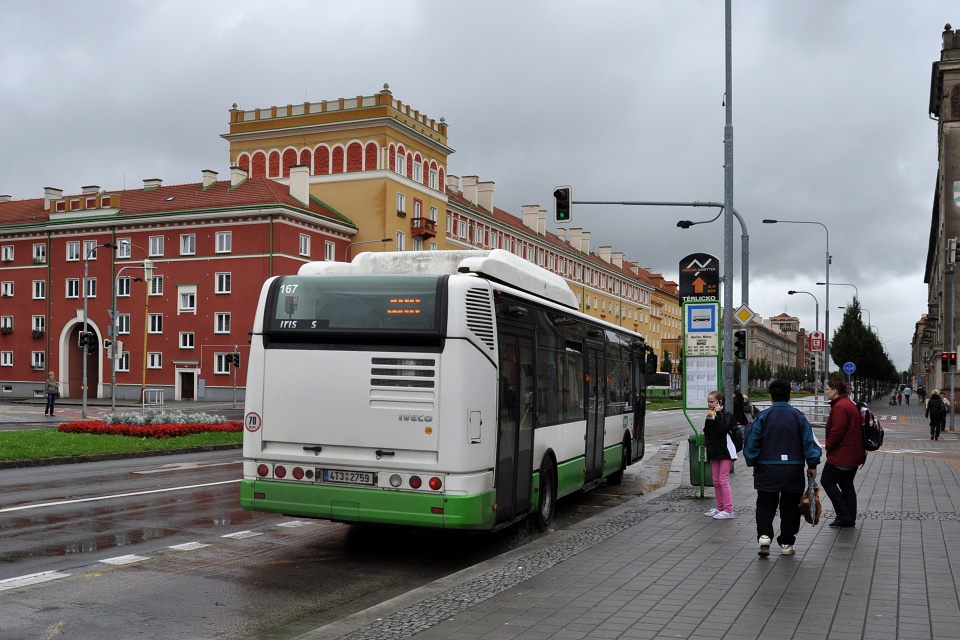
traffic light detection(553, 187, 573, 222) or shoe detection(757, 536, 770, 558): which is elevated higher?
traffic light detection(553, 187, 573, 222)

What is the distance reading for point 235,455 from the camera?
23344mm

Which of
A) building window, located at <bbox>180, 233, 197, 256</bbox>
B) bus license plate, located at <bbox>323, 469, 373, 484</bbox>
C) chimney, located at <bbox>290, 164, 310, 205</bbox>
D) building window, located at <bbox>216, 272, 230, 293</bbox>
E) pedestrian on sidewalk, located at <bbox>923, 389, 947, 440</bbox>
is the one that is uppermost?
chimney, located at <bbox>290, 164, 310, 205</bbox>

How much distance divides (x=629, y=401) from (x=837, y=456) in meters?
6.65

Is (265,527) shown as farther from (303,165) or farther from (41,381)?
(41,381)

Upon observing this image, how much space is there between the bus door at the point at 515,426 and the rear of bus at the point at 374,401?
309 millimetres

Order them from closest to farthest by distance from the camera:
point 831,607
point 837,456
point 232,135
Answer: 1. point 831,607
2. point 837,456
3. point 232,135

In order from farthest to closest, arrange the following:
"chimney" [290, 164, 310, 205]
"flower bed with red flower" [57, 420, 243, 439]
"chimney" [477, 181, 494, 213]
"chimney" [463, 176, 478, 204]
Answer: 1. "chimney" [477, 181, 494, 213]
2. "chimney" [463, 176, 478, 204]
3. "chimney" [290, 164, 310, 205]
4. "flower bed with red flower" [57, 420, 243, 439]

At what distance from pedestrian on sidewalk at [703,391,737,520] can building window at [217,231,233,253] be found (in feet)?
176

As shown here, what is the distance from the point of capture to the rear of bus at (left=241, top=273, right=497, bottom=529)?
9477 millimetres

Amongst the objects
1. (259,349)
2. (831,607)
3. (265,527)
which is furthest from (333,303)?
(831,607)

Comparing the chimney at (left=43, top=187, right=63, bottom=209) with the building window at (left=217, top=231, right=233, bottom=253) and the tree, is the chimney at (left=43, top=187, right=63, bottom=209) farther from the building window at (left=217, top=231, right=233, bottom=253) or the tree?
the tree

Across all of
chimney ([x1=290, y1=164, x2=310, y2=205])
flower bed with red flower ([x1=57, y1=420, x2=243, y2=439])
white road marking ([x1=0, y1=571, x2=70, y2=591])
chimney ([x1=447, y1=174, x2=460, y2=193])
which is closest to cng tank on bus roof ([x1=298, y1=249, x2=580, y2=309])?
white road marking ([x1=0, y1=571, x2=70, y2=591])

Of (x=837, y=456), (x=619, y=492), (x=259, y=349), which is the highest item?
(x=259, y=349)

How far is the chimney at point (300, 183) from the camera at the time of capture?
66125 millimetres
